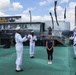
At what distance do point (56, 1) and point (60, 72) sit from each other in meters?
27.2

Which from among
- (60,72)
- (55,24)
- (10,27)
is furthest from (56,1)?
(60,72)

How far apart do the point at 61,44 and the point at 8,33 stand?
8088mm

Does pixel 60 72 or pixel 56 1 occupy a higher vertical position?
pixel 56 1

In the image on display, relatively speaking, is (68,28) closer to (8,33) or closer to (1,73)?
(8,33)

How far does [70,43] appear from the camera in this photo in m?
31.1

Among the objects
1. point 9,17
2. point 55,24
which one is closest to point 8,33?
point 55,24

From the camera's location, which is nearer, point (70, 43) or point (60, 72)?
point (60, 72)

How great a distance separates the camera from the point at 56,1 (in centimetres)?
3609

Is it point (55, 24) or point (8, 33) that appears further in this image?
point (55, 24)

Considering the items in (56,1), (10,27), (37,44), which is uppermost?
(56,1)

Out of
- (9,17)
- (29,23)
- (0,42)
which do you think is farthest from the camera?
(9,17)

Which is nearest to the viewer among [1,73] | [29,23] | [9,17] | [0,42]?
[1,73]

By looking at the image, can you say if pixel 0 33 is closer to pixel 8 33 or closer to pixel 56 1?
pixel 8 33

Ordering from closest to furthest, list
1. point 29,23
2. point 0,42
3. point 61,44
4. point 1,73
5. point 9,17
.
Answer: point 1,73 → point 61,44 → point 0,42 → point 29,23 → point 9,17
